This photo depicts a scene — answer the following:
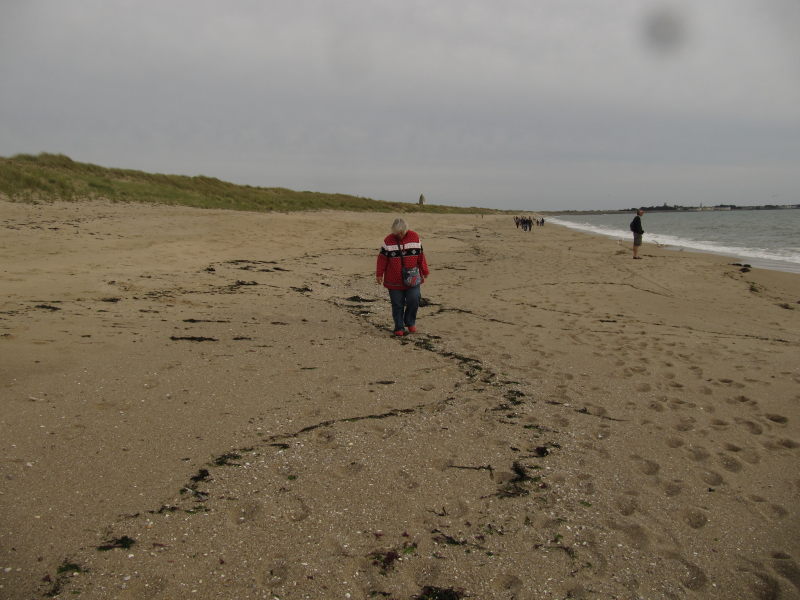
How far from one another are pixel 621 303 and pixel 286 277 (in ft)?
22.1

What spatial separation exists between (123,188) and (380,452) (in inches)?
925

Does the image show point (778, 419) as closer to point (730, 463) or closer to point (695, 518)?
point (730, 463)

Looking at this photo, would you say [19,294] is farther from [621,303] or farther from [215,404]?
[621,303]

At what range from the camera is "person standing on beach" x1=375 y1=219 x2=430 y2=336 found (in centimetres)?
677

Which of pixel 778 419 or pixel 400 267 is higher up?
pixel 400 267

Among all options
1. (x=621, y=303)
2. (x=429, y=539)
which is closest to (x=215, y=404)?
(x=429, y=539)

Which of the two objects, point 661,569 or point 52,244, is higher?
point 52,244

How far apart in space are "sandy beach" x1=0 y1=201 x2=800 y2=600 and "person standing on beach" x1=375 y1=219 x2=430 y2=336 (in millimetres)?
428

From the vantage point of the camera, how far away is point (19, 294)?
22.2ft

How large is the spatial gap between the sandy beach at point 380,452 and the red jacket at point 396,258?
0.76 meters

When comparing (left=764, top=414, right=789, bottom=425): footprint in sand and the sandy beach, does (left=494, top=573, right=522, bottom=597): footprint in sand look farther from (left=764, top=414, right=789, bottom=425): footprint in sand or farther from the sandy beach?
(left=764, top=414, right=789, bottom=425): footprint in sand

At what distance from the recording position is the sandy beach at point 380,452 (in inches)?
95.3

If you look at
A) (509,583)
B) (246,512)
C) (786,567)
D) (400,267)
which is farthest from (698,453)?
(400,267)

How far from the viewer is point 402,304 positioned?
6.79m
